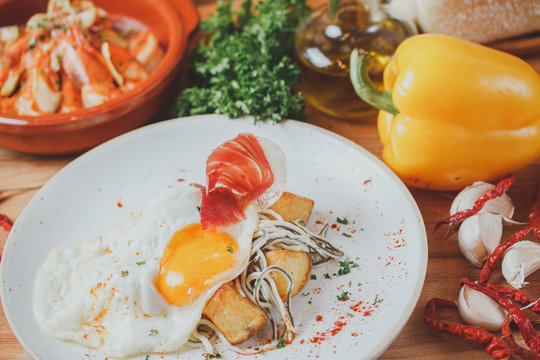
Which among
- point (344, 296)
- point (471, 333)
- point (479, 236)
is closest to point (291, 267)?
point (344, 296)

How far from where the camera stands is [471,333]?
2.50 meters

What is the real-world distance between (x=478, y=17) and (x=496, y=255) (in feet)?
6.01

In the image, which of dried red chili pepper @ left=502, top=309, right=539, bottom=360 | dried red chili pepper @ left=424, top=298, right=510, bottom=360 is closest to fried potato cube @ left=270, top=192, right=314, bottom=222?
A: dried red chili pepper @ left=424, top=298, right=510, bottom=360

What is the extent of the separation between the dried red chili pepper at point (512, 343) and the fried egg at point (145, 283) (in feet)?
3.91

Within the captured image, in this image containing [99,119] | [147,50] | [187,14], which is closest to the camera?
[99,119]

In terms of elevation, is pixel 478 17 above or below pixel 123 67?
above

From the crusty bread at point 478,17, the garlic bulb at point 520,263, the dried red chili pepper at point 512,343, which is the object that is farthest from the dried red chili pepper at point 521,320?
the crusty bread at point 478,17

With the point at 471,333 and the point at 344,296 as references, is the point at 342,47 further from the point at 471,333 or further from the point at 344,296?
Answer: the point at 471,333

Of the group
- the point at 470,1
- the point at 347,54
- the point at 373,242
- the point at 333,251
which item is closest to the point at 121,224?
the point at 333,251

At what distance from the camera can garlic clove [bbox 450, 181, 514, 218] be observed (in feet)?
9.66

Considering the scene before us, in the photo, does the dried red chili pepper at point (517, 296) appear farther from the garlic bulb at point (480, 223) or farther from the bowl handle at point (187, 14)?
the bowl handle at point (187, 14)

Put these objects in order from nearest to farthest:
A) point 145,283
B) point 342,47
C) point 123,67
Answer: point 145,283 < point 342,47 < point 123,67

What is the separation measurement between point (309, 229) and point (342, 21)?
1444 mm

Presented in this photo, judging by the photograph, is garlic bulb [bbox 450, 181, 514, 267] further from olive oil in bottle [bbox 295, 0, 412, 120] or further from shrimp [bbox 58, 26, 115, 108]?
shrimp [bbox 58, 26, 115, 108]
